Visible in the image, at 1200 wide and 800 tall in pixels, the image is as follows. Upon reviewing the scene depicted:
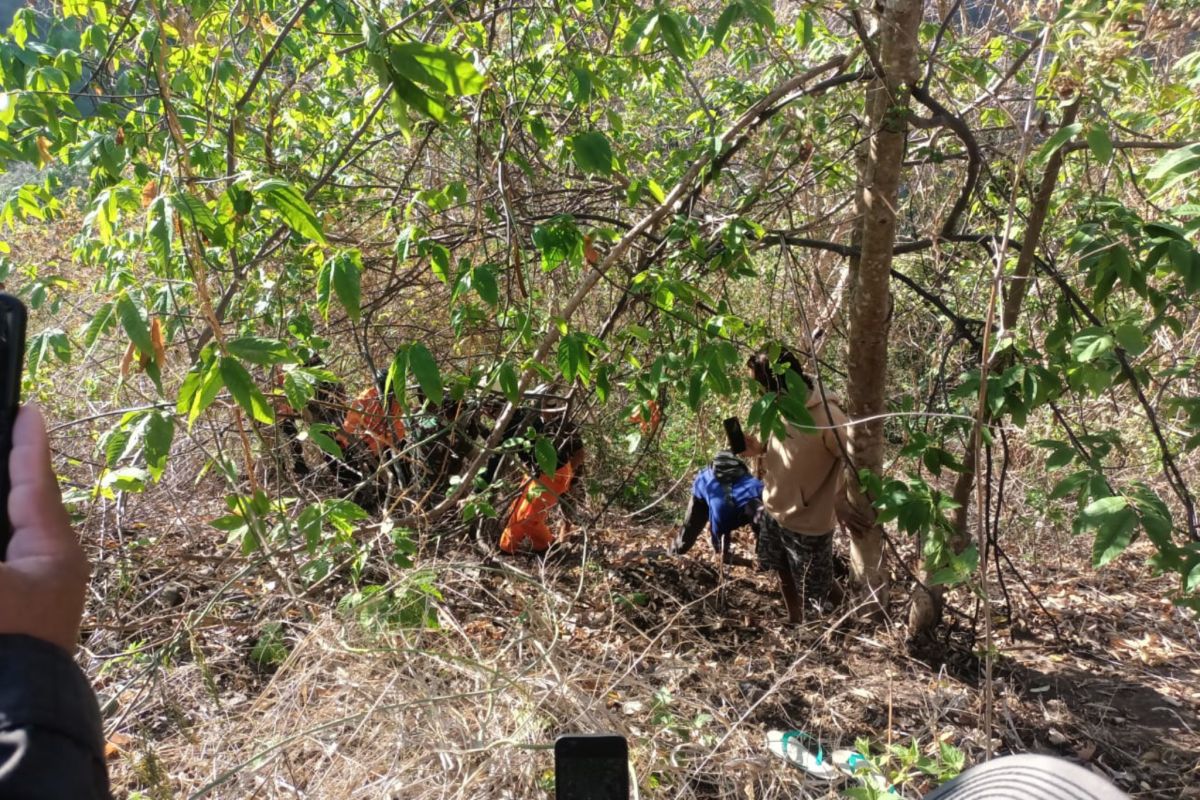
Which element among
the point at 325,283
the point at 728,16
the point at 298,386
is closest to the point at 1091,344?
the point at 728,16

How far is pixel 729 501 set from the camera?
4.45 m

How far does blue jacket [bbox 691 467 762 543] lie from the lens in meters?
4.45

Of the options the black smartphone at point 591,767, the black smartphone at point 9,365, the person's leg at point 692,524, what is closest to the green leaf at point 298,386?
the black smartphone at point 9,365

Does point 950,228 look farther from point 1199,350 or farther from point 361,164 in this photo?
point 361,164

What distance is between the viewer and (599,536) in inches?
196

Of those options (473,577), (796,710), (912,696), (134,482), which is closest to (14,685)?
(134,482)

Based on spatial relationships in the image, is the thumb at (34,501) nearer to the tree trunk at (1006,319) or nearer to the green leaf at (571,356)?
the green leaf at (571,356)

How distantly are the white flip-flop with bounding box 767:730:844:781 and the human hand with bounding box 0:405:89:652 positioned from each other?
2090 mm

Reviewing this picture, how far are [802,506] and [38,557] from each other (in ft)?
12.1

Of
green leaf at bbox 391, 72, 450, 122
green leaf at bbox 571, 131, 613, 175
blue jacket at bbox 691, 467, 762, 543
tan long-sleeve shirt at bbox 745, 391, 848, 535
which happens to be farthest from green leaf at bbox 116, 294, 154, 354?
blue jacket at bbox 691, 467, 762, 543

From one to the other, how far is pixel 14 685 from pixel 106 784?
0.43ft

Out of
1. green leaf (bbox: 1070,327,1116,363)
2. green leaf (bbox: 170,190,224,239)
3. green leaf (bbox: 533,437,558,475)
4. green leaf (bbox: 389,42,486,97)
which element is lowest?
green leaf (bbox: 533,437,558,475)

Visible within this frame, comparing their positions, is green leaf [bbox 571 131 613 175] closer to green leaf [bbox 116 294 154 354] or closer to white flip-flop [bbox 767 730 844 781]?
green leaf [bbox 116 294 154 354]

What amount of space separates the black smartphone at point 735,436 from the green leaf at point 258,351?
2.83 meters
